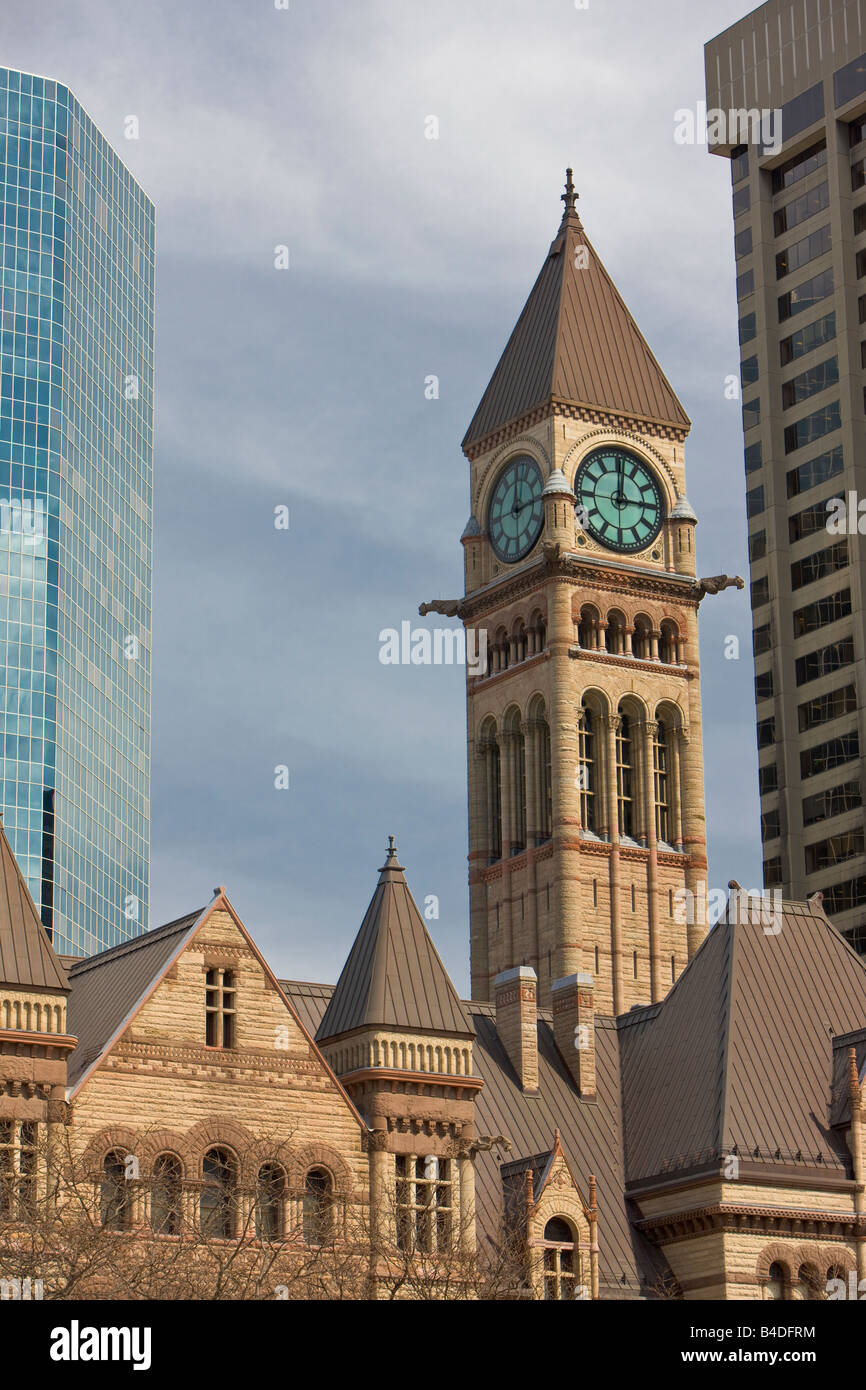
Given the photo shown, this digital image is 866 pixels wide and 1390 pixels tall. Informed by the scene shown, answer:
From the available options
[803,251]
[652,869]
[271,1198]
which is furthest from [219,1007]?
[803,251]

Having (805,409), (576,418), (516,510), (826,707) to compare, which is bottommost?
(516,510)

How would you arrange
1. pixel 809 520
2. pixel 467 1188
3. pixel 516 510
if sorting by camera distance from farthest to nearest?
pixel 809 520 < pixel 516 510 < pixel 467 1188

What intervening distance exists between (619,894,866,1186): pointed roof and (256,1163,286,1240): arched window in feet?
42.5

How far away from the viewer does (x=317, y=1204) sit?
55.1m

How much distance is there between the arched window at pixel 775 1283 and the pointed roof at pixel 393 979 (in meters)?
10.1

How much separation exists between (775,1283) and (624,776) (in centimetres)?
4501

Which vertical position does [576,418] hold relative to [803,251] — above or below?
below

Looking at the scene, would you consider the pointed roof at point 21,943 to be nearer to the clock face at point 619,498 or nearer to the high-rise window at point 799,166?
the clock face at point 619,498

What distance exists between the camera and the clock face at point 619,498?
349 feet

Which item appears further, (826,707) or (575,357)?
(826,707)

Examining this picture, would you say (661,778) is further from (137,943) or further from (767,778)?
(137,943)

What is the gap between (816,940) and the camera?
72312 millimetres

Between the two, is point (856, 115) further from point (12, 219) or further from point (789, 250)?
point (12, 219)
